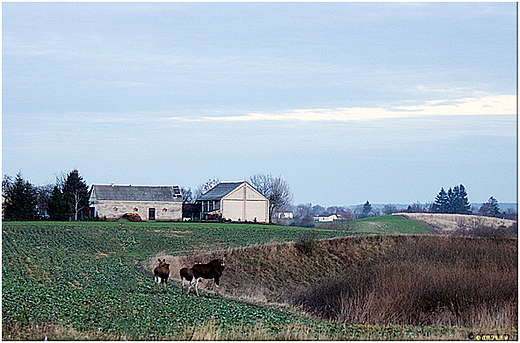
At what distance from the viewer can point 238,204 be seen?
71.4 meters

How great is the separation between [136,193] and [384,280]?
48230mm

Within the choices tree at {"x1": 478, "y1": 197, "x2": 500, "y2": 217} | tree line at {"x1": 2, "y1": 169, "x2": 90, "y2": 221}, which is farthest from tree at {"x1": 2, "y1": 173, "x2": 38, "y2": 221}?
tree at {"x1": 478, "y1": 197, "x2": 500, "y2": 217}

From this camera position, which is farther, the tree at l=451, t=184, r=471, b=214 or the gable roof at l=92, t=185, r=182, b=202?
the tree at l=451, t=184, r=471, b=214

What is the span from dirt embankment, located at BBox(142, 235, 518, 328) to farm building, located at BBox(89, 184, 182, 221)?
28968 millimetres

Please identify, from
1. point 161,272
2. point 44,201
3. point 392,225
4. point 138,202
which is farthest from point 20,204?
point 392,225

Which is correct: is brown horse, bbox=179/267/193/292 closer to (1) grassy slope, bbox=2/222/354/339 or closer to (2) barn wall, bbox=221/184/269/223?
(1) grassy slope, bbox=2/222/354/339

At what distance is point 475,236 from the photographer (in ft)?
157

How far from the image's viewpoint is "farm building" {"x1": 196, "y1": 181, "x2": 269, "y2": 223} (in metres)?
70.9

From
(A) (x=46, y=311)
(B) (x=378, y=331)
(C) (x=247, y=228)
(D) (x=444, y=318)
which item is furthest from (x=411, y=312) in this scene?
(C) (x=247, y=228)

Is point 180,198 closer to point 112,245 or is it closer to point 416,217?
point 112,245

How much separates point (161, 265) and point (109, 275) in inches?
188

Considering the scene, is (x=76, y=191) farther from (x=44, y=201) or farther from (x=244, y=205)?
(x=244, y=205)

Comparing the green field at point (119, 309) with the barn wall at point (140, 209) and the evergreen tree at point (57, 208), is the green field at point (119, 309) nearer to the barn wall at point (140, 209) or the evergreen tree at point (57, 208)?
the evergreen tree at point (57, 208)

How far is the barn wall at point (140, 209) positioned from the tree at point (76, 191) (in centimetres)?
394
